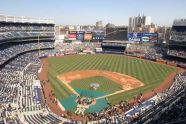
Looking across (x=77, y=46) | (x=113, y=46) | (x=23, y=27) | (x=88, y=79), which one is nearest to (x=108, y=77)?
(x=88, y=79)

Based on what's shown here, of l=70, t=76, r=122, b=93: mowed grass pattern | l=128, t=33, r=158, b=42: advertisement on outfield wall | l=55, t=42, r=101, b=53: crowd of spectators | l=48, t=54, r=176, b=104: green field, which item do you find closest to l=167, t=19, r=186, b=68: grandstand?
l=48, t=54, r=176, b=104: green field

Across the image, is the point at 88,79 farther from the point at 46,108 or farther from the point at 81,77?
the point at 46,108

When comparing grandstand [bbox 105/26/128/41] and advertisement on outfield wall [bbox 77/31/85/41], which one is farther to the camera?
advertisement on outfield wall [bbox 77/31/85/41]

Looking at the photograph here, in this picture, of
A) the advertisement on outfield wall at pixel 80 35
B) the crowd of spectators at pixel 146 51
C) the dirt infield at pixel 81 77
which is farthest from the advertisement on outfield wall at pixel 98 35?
the dirt infield at pixel 81 77

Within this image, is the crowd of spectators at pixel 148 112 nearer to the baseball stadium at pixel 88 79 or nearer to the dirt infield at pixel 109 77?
the baseball stadium at pixel 88 79

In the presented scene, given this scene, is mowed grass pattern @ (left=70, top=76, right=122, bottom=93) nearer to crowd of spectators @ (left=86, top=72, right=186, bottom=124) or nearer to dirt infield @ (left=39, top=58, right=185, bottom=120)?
dirt infield @ (left=39, top=58, right=185, bottom=120)

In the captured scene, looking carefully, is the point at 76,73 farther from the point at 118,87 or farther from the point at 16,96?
the point at 16,96

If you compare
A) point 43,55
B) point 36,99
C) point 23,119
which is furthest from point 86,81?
point 43,55
